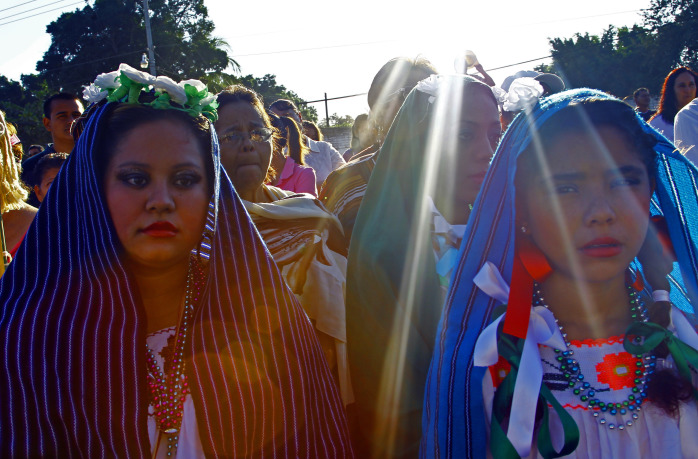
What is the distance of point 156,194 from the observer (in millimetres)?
1806

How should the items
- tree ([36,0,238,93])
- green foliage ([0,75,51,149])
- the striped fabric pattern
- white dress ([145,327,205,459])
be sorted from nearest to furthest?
1. white dress ([145,327,205,459])
2. the striped fabric pattern
3. green foliage ([0,75,51,149])
4. tree ([36,0,238,93])

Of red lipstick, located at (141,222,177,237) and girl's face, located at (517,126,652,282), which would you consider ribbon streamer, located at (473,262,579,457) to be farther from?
red lipstick, located at (141,222,177,237)

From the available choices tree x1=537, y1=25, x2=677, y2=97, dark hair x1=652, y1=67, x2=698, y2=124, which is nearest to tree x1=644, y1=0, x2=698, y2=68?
tree x1=537, y1=25, x2=677, y2=97

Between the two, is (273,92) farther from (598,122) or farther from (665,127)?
(598,122)

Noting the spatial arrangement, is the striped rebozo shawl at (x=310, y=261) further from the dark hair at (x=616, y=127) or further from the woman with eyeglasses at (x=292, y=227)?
the dark hair at (x=616, y=127)

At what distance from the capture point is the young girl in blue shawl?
5.26 feet

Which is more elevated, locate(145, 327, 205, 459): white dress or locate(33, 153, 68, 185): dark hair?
locate(33, 153, 68, 185): dark hair

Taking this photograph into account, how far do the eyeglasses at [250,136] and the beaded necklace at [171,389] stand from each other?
4.40 ft

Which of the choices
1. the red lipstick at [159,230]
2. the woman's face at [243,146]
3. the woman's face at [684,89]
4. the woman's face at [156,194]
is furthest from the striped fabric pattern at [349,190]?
the woman's face at [684,89]

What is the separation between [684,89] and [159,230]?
6239 millimetres

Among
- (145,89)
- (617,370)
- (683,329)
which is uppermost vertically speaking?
(145,89)

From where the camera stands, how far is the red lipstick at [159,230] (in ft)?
5.90

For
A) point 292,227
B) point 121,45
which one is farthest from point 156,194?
point 121,45

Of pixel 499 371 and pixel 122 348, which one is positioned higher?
pixel 122 348
